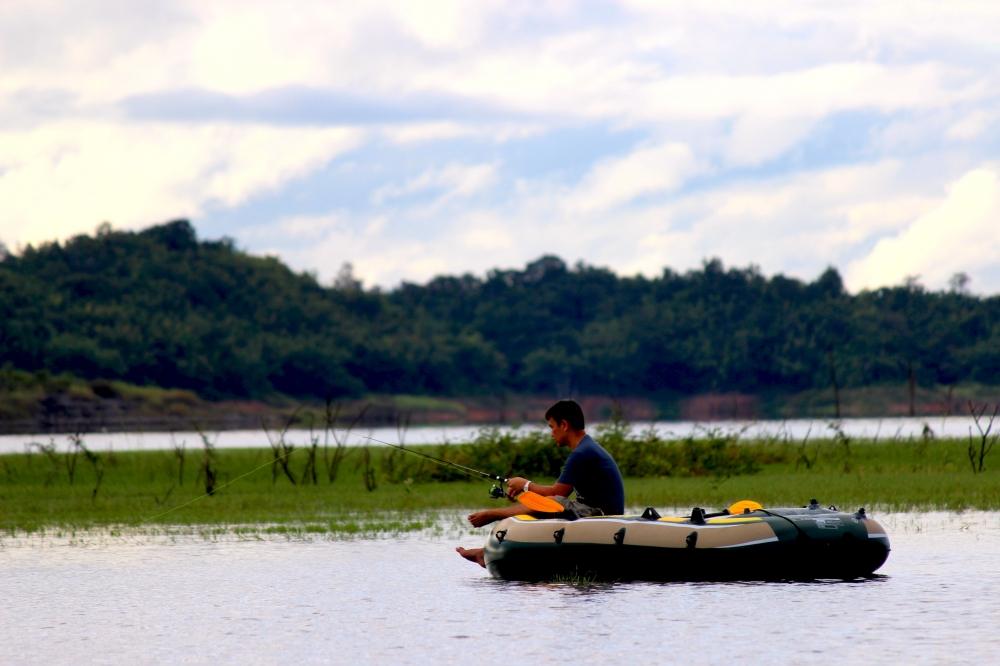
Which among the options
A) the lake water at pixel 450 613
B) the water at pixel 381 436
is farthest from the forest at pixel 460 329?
the lake water at pixel 450 613

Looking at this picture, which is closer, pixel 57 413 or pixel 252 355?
pixel 57 413

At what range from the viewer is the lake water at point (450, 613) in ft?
42.0

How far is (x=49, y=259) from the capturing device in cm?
12744

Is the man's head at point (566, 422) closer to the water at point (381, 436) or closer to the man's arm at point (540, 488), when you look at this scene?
the man's arm at point (540, 488)

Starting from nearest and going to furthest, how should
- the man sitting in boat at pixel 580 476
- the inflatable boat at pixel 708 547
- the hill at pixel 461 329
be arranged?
the inflatable boat at pixel 708 547 < the man sitting in boat at pixel 580 476 < the hill at pixel 461 329

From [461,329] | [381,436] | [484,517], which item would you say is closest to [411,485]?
[484,517]

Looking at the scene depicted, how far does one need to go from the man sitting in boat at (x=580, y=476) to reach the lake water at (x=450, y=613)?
3.24 ft

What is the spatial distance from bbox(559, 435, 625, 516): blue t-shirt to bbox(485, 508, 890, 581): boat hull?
53cm

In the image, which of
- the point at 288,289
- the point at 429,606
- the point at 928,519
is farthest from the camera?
the point at 288,289

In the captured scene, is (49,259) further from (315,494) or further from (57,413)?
(315,494)

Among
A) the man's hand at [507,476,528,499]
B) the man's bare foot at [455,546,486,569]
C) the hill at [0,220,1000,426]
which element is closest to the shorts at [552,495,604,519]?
the man's hand at [507,476,528,499]

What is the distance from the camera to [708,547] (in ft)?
53.4

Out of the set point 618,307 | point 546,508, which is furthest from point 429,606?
point 618,307

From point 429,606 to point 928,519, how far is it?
9.40 metres
